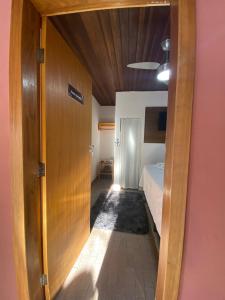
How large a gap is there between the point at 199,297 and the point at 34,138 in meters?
1.31

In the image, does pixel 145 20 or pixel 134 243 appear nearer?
pixel 145 20

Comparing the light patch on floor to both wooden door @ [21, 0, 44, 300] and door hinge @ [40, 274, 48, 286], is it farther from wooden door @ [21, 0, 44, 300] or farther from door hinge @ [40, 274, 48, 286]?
wooden door @ [21, 0, 44, 300]

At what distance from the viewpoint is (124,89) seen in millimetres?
4238

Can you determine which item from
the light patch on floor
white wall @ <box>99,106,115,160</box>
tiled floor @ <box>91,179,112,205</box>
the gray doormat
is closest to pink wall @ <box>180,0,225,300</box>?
the light patch on floor

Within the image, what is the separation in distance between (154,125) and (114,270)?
345 centimetres

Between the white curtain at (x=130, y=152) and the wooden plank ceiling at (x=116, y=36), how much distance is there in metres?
1.50

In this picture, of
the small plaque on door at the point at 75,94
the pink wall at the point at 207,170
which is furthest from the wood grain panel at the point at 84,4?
the small plaque on door at the point at 75,94

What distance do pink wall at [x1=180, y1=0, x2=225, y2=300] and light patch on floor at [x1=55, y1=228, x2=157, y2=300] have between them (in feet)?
2.68

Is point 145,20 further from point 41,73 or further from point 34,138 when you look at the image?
point 34,138

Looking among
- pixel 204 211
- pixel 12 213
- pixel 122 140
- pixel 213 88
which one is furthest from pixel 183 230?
pixel 122 140

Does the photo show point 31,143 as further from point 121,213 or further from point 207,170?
point 121,213

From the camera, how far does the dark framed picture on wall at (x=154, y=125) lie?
4285mm

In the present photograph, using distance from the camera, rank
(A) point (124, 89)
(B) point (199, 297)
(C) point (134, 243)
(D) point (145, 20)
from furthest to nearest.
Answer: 1. (A) point (124, 89)
2. (C) point (134, 243)
3. (D) point (145, 20)
4. (B) point (199, 297)

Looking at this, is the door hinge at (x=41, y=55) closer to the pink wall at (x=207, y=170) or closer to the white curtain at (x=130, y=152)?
the pink wall at (x=207, y=170)
